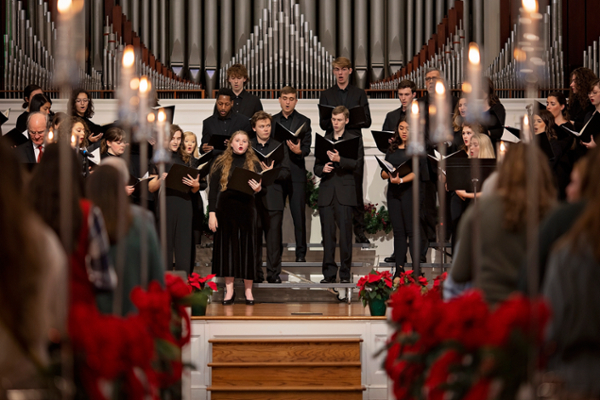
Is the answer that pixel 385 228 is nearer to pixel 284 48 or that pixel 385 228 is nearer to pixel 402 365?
pixel 284 48

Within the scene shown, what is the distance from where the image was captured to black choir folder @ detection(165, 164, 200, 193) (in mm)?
5609

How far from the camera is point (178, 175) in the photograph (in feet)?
18.5

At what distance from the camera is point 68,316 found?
207cm

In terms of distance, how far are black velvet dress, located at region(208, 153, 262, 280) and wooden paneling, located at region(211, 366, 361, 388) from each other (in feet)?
3.05

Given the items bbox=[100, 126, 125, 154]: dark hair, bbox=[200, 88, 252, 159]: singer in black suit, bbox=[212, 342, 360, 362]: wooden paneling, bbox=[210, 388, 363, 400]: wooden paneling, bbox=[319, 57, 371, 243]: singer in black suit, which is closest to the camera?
bbox=[210, 388, 363, 400]: wooden paneling

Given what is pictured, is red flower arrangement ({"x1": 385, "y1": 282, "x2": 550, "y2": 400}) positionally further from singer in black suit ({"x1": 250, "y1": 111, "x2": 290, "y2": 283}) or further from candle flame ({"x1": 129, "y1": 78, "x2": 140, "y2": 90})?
singer in black suit ({"x1": 250, "y1": 111, "x2": 290, "y2": 283})

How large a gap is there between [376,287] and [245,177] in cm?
126

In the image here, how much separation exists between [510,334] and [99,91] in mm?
6944

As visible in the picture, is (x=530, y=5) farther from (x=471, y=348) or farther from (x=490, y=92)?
(x=490, y=92)

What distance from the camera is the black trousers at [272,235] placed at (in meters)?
6.02

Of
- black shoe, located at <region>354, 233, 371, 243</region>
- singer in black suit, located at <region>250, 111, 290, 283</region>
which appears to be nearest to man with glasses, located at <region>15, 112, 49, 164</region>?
singer in black suit, located at <region>250, 111, 290, 283</region>

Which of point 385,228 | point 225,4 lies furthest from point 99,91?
point 385,228

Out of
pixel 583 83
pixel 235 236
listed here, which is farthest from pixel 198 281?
pixel 583 83

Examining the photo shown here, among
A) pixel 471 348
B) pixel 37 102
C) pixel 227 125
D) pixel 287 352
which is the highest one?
pixel 37 102
